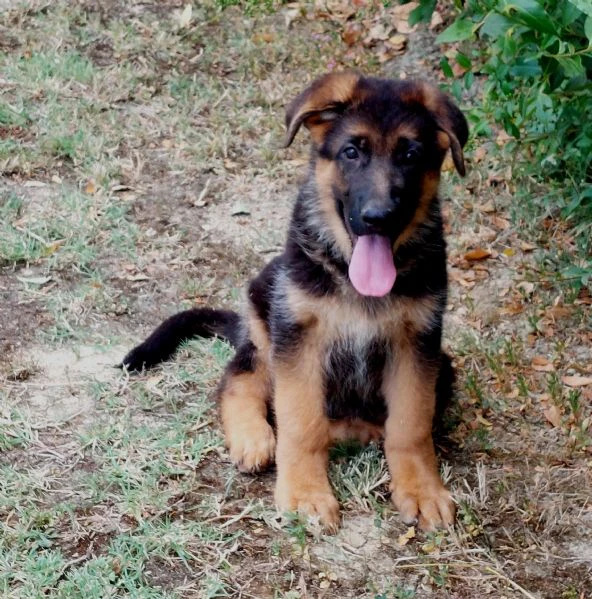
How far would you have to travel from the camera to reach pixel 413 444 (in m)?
4.57

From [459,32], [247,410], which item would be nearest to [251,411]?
[247,410]

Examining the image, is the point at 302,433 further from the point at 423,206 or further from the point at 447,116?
the point at 447,116

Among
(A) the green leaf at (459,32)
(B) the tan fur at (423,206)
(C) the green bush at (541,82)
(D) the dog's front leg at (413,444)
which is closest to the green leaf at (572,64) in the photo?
(C) the green bush at (541,82)

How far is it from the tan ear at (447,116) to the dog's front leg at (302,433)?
1.03 meters

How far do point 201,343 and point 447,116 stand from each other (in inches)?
78.5

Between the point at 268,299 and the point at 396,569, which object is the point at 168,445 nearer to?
the point at 268,299

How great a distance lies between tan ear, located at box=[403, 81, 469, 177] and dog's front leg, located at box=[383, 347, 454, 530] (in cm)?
87

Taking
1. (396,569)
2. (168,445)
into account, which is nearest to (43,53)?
(168,445)

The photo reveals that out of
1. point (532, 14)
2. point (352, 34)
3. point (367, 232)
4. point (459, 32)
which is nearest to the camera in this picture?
point (532, 14)

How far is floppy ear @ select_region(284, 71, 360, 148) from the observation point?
4.44 metres

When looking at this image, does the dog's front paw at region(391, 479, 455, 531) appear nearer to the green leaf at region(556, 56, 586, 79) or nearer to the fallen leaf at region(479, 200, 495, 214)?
the green leaf at region(556, 56, 586, 79)

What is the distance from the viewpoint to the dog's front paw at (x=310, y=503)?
14.5ft

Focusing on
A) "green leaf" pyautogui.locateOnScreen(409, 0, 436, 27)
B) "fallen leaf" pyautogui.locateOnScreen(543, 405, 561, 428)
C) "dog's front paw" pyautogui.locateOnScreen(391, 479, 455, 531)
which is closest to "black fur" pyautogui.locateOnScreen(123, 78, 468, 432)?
"dog's front paw" pyautogui.locateOnScreen(391, 479, 455, 531)

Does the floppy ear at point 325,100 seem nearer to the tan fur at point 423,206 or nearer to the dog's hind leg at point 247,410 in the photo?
the tan fur at point 423,206
